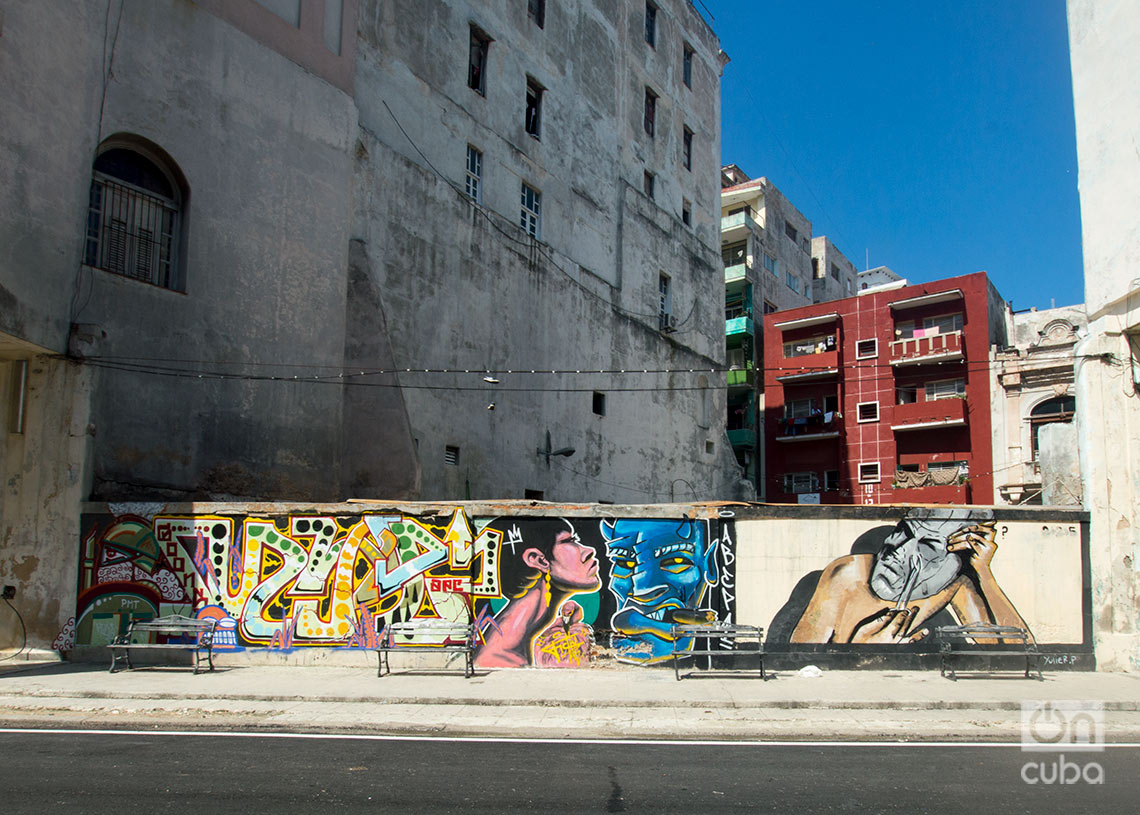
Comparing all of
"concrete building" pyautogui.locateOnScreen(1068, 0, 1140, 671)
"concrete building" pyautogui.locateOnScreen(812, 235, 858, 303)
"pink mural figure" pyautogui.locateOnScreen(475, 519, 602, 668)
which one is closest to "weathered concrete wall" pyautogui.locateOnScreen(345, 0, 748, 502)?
"pink mural figure" pyautogui.locateOnScreen(475, 519, 602, 668)

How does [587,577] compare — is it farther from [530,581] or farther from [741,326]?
[741,326]

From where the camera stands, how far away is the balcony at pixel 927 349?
3962 cm

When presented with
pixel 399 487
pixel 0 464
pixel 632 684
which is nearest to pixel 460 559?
pixel 632 684

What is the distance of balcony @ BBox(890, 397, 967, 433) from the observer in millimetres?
39188

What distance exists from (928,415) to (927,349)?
3104 mm

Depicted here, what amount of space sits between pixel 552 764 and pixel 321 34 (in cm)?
1664

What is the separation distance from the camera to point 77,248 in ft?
46.1

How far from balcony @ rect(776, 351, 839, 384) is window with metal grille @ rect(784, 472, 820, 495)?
16.3 feet

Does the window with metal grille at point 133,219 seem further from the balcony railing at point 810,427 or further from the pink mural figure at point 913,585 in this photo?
the balcony railing at point 810,427

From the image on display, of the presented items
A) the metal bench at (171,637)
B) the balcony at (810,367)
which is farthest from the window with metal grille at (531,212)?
the balcony at (810,367)

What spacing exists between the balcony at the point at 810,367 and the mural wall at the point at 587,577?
1167 inches

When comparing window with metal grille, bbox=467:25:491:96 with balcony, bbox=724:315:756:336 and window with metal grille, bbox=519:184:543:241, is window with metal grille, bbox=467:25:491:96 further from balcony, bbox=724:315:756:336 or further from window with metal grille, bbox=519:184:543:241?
balcony, bbox=724:315:756:336

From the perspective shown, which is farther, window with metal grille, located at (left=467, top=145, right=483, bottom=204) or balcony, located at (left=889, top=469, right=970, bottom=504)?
balcony, located at (left=889, top=469, right=970, bottom=504)

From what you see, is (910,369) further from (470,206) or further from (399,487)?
(399,487)
